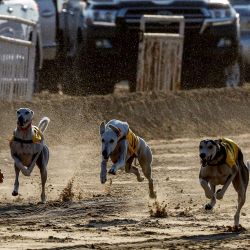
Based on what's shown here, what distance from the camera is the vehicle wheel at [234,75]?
85.4ft

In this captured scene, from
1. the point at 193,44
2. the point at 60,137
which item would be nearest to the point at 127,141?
the point at 60,137

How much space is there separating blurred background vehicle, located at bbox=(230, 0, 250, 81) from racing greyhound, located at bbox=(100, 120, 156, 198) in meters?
9.73

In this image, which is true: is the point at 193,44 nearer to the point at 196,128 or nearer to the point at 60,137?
the point at 196,128

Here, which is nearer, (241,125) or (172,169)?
(172,169)

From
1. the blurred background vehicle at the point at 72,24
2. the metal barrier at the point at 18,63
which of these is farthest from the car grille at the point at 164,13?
the metal barrier at the point at 18,63

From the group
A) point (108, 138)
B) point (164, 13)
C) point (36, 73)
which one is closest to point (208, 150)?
point (108, 138)

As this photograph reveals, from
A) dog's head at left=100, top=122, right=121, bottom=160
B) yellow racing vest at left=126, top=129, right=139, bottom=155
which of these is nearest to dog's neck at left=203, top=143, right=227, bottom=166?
dog's head at left=100, top=122, right=121, bottom=160

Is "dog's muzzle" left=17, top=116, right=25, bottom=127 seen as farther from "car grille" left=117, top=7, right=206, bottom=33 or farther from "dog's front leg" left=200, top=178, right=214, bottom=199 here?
"car grille" left=117, top=7, right=206, bottom=33

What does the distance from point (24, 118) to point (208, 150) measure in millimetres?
2638

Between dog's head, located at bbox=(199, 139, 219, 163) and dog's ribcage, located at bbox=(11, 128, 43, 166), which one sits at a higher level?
dog's head, located at bbox=(199, 139, 219, 163)

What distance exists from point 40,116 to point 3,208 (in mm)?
7146

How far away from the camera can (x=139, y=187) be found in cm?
1802

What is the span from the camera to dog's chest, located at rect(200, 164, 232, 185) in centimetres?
1452

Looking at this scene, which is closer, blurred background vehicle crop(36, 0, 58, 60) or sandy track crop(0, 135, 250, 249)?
sandy track crop(0, 135, 250, 249)
